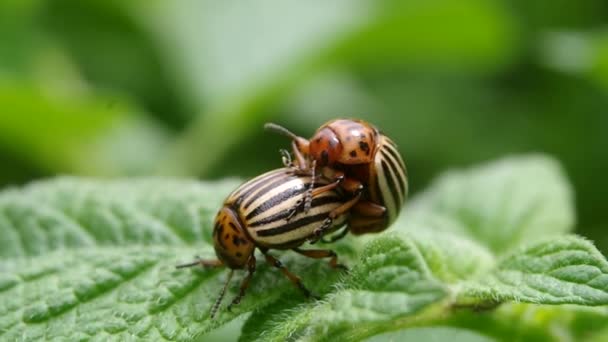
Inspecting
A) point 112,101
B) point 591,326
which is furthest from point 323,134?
point 112,101

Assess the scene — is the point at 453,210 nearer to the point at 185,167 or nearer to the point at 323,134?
the point at 323,134

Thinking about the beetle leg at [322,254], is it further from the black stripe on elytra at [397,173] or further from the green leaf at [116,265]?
the black stripe on elytra at [397,173]

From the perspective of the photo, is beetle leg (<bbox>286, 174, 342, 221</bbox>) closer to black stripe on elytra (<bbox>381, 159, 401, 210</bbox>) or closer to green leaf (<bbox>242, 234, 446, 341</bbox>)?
black stripe on elytra (<bbox>381, 159, 401, 210</bbox>)

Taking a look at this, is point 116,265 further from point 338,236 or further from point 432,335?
point 432,335

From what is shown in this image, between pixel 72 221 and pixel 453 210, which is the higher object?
pixel 72 221

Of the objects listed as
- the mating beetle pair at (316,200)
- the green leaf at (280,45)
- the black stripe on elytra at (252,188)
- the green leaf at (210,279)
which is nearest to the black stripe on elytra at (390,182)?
the mating beetle pair at (316,200)

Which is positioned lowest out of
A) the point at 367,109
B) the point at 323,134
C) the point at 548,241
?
the point at 367,109
